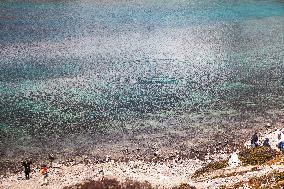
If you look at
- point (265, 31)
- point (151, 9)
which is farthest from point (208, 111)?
point (151, 9)

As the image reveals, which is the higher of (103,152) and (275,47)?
(275,47)

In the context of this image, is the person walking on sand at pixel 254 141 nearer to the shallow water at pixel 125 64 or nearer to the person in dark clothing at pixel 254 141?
the person in dark clothing at pixel 254 141

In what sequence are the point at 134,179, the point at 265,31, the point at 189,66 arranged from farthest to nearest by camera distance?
the point at 265,31
the point at 189,66
the point at 134,179

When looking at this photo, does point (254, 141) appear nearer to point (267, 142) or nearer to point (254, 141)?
point (254, 141)

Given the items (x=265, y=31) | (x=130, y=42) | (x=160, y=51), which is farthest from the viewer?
(x=265, y=31)

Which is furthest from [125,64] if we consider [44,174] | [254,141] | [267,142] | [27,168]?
[44,174]

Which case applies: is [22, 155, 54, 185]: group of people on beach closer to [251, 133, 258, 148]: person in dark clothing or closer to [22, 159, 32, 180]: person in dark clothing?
[22, 159, 32, 180]: person in dark clothing

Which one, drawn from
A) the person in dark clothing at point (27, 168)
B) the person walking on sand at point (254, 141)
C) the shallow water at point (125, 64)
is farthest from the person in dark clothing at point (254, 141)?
the person in dark clothing at point (27, 168)

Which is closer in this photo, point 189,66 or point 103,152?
point 103,152

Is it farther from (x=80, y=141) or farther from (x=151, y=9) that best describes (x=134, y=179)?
(x=151, y=9)
